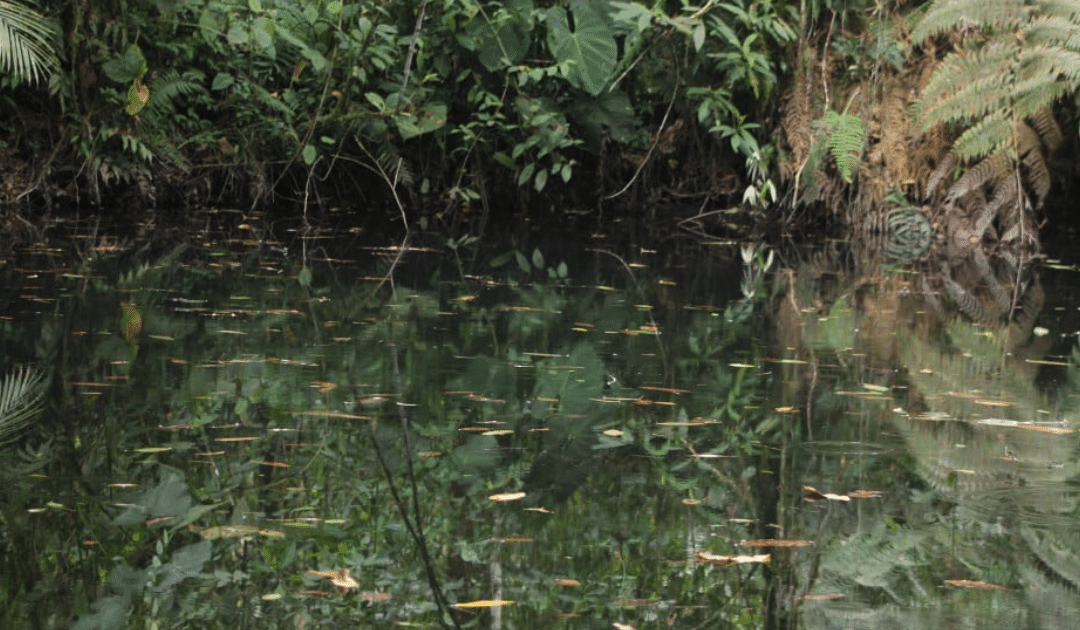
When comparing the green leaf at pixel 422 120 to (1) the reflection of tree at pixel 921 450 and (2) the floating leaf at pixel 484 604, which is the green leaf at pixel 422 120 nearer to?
(1) the reflection of tree at pixel 921 450

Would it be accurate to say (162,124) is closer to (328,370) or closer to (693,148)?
(693,148)

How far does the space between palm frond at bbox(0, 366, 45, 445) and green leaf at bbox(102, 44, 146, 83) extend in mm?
6070

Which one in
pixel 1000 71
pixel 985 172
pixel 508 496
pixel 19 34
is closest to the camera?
pixel 508 496

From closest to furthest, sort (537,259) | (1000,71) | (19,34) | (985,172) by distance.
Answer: (537,259) → (19,34) → (1000,71) → (985,172)

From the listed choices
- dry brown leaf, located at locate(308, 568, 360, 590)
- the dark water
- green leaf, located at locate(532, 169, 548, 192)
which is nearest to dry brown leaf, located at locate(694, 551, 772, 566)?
the dark water

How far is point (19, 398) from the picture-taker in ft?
15.1

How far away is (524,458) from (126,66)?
24.5 ft

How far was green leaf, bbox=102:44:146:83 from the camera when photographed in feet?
34.8

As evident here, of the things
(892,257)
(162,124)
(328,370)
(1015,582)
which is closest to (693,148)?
(892,257)

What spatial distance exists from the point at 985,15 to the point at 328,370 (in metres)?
7.23

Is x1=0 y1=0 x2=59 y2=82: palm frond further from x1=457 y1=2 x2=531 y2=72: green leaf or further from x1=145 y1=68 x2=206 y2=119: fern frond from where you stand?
x1=457 y1=2 x2=531 y2=72: green leaf

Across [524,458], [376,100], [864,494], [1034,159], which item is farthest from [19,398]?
[1034,159]

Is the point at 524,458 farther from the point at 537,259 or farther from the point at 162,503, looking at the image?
the point at 537,259

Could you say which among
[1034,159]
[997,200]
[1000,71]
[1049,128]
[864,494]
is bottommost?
[864,494]
